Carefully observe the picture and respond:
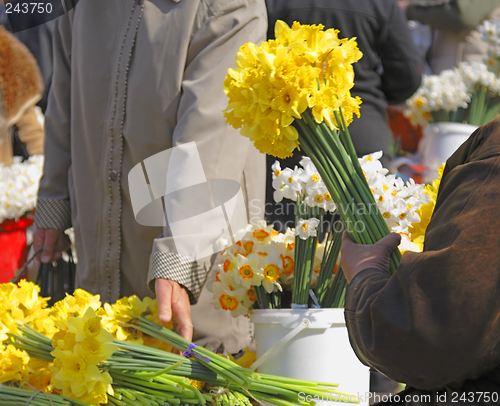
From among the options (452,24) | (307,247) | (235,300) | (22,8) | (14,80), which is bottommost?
(235,300)

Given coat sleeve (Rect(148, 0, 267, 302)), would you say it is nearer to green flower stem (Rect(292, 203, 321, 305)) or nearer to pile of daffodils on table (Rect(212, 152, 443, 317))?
pile of daffodils on table (Rect(212, 152, 443, 317))

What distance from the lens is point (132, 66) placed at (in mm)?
1724

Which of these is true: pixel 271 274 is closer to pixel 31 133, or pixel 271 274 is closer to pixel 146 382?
pixel 146 382

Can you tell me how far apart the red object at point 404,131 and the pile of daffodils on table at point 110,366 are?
3533 millimetres

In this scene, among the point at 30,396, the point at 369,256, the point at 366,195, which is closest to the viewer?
the point at 369,256

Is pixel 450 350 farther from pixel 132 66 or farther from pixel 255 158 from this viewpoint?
pixel 132 66

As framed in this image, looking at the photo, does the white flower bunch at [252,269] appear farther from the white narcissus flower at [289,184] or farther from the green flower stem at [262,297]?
the white narcissus flower at [289,184]

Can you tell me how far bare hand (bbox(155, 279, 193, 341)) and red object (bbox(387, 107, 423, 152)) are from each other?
11.2ft

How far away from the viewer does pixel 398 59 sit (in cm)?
256

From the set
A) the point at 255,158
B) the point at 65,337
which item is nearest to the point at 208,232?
the point at 255,158

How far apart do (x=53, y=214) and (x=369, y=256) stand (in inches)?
50.5

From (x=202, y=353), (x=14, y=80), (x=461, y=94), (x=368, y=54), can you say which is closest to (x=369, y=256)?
(x=202, y=353)

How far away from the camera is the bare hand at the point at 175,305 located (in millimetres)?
1446

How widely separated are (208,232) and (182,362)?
40 cm
